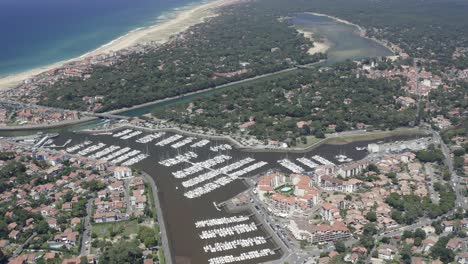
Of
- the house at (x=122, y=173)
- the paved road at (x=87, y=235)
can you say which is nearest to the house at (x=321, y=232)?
the paved road at (x=87, y=235)

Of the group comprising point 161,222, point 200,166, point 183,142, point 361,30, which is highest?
point 361,30

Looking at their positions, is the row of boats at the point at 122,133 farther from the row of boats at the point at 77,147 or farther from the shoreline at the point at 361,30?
the shoreline at the point at 361,30

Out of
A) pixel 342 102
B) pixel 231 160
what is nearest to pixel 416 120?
pixel 342 102

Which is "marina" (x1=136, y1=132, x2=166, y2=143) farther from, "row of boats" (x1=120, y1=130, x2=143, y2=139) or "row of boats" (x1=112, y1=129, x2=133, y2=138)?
"row of boats" (x1=112, y1=129, x2=133, y2=138)

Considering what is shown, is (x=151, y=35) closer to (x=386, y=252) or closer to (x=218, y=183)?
(x=218, y=183)

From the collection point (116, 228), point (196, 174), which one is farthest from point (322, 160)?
point (116, 228)

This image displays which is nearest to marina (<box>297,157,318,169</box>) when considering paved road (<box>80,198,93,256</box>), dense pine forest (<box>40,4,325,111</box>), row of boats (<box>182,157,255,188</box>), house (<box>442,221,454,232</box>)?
row of boats (<box>182,157,255,188</box>)

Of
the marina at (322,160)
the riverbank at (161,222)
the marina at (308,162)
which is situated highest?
the riverbank at (161,222)
